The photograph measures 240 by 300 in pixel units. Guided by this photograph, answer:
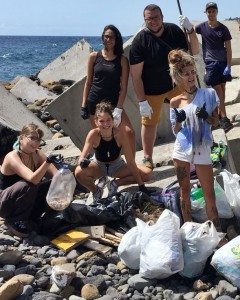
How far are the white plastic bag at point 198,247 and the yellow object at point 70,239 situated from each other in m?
1.07

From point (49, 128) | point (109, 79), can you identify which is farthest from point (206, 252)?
point (49, 128)

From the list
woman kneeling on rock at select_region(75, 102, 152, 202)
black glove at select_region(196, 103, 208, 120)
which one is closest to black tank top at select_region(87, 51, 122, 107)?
woman kneeling on rock at select_region(75, 102, 152, 202)

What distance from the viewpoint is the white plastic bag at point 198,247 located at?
4523 millimetres

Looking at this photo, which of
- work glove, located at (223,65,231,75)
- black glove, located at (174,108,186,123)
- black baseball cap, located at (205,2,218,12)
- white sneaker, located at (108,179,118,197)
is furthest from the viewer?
work glove, located at (223,65,231,75)

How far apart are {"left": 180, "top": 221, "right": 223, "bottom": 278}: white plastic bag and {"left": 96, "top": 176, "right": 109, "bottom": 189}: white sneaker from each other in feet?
5.52

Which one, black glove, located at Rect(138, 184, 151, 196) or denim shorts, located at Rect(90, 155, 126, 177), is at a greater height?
denim shorts, located at Rect(90, 155, 126, 177)

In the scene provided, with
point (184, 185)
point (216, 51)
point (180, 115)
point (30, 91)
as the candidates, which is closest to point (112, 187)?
point (184, 185)

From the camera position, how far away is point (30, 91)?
16.1m

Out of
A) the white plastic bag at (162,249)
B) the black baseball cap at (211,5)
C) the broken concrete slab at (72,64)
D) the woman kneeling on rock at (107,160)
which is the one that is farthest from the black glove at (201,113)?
the broken concrete slab at (72,64)

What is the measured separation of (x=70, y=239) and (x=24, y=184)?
0.70m

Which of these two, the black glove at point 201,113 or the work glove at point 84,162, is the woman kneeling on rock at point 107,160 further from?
the black glove at point 201,113

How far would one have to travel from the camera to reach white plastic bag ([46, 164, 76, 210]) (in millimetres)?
5367

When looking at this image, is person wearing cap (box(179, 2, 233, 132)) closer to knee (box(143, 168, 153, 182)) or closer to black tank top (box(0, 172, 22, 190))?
knee (box(143, 168, 153, 182))

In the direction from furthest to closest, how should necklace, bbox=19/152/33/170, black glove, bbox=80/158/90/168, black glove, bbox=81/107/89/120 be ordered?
black glove, bbox=81/107/89/120 → black glove, bbox=80/158/90/168 → necklace, bbox=19/152/33/170
